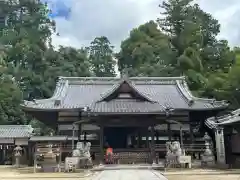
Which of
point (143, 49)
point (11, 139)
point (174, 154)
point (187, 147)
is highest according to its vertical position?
point (143, 49)

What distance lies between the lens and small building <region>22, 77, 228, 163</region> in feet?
83.1

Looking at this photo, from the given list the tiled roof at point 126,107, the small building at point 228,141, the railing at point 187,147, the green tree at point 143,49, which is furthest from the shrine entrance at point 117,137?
the green tree at point 143,49

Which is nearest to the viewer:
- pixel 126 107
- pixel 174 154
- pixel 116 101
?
pixel 174 154

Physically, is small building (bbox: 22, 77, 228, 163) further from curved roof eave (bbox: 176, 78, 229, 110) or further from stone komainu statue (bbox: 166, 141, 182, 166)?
stone komainu statue (bbox: 166, 141, 182, 166)

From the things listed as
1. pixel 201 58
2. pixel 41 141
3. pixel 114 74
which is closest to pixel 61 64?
pixel 114 74

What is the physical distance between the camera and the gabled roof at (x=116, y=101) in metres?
26.3

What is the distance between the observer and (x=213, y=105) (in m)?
28.2

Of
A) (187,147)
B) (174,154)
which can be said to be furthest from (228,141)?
(174,154)

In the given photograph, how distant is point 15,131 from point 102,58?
49.1 metres

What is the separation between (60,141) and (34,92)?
121 feet

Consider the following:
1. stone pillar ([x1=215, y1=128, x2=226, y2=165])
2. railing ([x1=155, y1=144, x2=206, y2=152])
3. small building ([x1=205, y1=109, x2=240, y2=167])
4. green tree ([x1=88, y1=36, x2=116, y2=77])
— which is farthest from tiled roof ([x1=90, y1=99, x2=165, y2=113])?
green tree ([x1=88, y1=36, x2=116, y2=77])

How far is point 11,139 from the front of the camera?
131ft

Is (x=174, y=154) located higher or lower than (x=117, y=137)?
lower

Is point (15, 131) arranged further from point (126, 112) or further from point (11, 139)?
point (126, 112)
